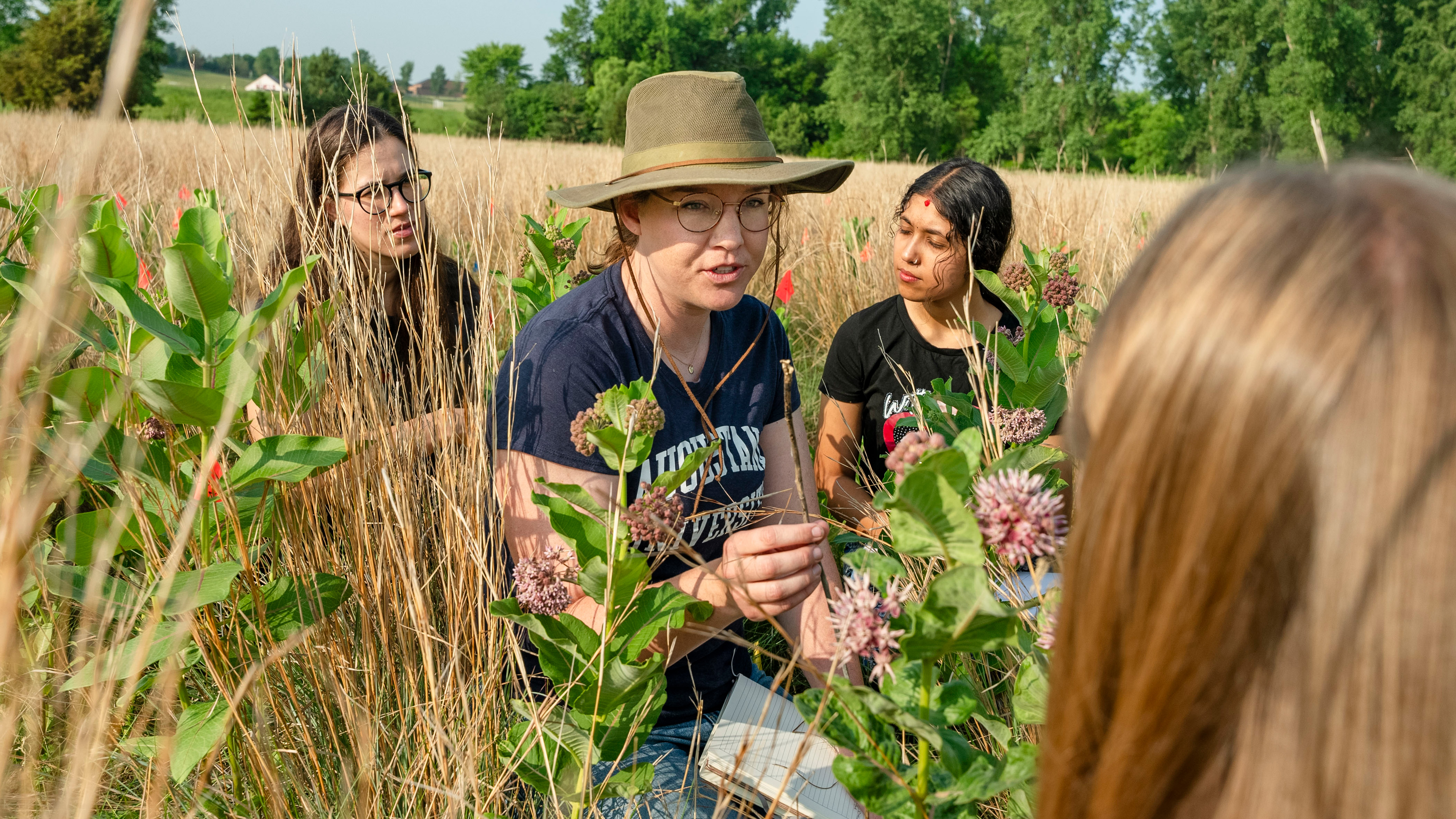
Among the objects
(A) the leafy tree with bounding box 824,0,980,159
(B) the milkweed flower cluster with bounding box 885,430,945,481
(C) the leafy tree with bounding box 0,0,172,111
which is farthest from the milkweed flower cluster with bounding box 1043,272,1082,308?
A: (A) the leafy tree with bounding box 824,0,980,159

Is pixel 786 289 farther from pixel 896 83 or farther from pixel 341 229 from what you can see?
pixel 896 83

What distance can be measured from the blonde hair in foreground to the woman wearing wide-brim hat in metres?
0.84

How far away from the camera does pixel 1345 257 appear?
457 mm

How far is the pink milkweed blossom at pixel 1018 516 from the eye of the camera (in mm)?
675

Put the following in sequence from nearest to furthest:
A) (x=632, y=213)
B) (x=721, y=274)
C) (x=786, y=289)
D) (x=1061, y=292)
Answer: (x=721, y=274) < (x=632, y=213) < (x=1061, y=292) < (x=786, y=289)

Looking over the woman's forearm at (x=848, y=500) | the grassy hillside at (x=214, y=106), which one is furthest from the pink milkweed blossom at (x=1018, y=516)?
the woman's forearm at (x=848, y=500)

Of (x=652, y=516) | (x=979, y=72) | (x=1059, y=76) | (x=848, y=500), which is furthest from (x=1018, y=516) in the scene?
(x=979, y=72)

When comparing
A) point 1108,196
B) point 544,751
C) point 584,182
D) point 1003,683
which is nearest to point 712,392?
point 544,751

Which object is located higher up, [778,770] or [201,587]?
[201,587]

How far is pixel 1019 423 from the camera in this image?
4.90 ft

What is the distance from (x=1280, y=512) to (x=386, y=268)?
2.47 m

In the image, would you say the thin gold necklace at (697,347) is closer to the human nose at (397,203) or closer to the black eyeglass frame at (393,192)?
the black eyeglass frame at (393,192)

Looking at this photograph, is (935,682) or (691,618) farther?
(691,618)

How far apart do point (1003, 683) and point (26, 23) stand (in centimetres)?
3736
